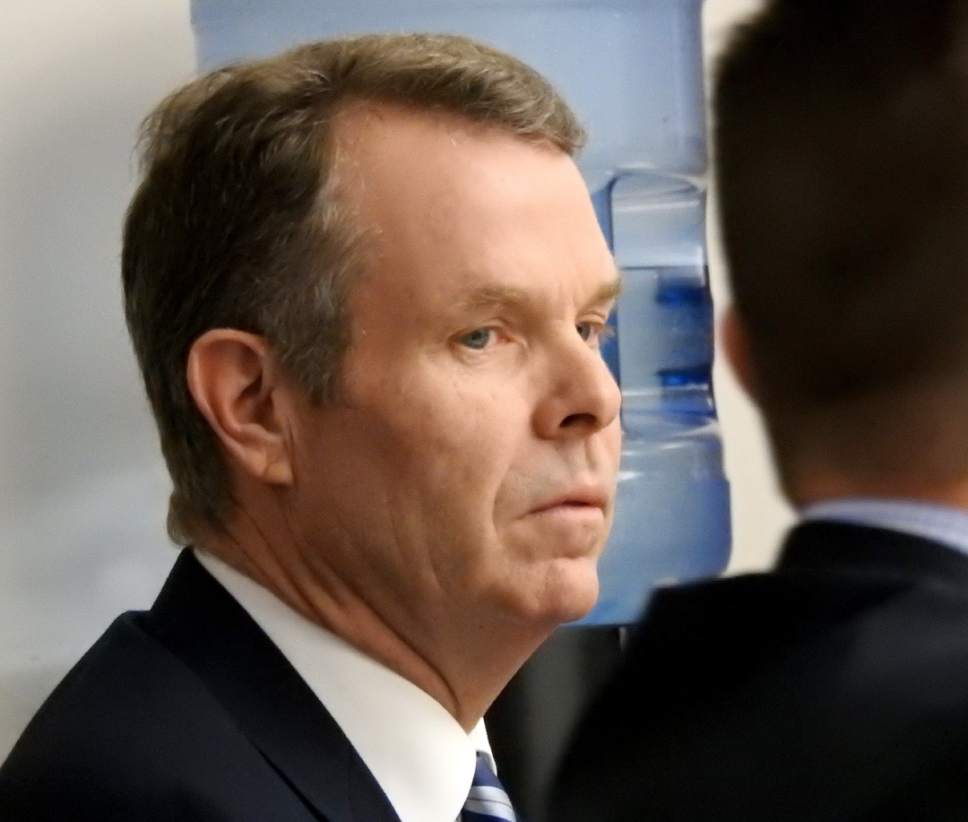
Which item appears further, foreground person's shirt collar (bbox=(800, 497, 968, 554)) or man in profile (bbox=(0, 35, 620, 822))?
man in profile (bbox=(0, 35, 620, 822))

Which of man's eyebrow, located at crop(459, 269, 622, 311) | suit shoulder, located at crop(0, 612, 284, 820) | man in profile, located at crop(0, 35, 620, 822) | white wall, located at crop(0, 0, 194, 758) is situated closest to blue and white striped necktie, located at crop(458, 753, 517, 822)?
man in profile, located at crop(0, 35, 620, 822)

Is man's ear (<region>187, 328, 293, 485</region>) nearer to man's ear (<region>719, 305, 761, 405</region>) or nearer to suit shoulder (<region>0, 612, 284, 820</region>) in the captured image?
suit shoulder (<region>0, 612, 284, 820</region>)

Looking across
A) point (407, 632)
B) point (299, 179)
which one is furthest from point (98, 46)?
point (407, 632)

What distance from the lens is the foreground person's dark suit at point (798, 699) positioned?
225 mm

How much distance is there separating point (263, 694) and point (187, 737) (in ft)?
0.16

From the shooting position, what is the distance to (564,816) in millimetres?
256

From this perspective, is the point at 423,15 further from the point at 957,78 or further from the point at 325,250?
the point at 957,78

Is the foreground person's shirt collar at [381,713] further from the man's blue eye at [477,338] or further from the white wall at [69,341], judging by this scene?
the white wall at [69,341]

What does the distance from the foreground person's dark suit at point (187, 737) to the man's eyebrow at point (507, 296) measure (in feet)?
0.60

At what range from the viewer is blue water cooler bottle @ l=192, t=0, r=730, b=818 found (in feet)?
0.95

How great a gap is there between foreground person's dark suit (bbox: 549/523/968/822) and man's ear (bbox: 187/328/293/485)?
48cm

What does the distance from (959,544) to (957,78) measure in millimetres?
70

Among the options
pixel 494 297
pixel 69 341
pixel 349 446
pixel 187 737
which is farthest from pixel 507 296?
pixel 69 341

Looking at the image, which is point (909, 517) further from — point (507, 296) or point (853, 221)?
point (507, 296)
